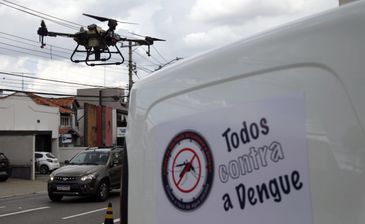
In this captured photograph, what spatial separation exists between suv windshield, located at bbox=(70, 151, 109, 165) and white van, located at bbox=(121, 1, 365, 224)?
15560mm

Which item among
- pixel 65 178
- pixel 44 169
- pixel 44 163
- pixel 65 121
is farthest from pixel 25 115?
pixel 65 178

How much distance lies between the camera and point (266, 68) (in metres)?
1.86

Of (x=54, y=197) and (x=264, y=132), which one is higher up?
(x=264, y=132)

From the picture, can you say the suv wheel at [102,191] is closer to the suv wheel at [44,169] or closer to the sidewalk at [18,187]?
the sidewalk at [18,187]

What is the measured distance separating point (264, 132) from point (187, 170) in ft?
1.43

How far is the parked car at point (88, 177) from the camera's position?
54.5ft

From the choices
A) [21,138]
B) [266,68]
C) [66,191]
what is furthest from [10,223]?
[21,138]

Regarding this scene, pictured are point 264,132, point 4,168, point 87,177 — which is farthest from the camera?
point 4,168

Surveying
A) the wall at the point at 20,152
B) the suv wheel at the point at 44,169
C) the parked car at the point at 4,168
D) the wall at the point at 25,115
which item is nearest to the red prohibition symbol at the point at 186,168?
the parked car at the point at 4,168

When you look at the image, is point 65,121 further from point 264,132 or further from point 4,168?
point 264,132

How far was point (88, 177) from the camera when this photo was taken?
16719 mm

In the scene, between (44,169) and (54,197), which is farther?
(44,169)

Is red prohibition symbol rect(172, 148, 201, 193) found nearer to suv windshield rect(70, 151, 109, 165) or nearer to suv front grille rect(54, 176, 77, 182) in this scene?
suv front grille rect(54, 176, 77, 182)

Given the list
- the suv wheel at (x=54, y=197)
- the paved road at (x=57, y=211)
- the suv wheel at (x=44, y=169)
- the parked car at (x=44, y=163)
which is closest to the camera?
the paved road at (x=57, y=211)
